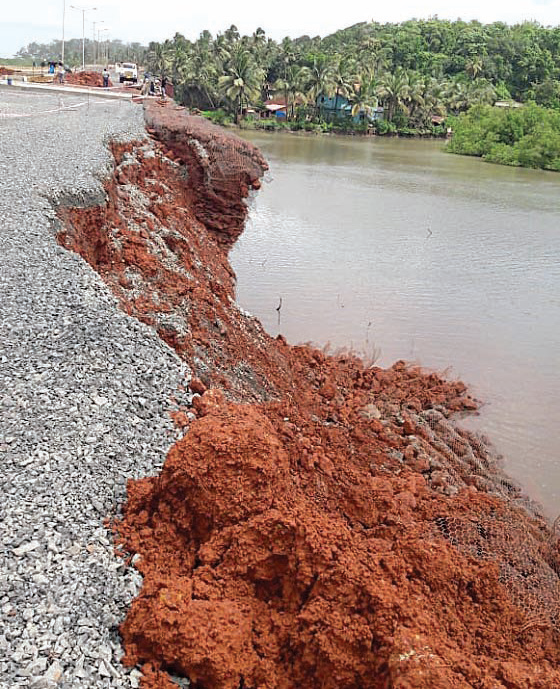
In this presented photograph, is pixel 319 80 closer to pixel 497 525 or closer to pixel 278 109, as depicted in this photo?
pixel 278 109

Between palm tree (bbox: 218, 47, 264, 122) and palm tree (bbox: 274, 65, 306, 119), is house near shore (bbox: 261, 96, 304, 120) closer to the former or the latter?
palm tree (bbox: 274, 65, 306, 119)

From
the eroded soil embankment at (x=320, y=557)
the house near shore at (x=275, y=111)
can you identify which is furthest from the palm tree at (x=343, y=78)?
the eroded soil embankment at (x=320, y=557)

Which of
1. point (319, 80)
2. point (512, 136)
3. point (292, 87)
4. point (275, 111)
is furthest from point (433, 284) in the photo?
point (275, 111)

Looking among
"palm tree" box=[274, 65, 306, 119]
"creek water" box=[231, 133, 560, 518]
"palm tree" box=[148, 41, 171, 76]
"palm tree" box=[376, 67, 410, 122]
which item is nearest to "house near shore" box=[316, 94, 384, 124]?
"palm tree" box=[376, 67, 410, 122]

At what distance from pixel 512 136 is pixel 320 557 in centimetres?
6060

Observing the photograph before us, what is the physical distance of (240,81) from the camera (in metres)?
69.6

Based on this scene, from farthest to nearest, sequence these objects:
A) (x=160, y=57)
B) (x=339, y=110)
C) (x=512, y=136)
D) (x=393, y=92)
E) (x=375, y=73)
Answer: (x=160, y=57)
(x=375, y=73)
(x=339, y=110)
(x=393, y=92)
(x=512, y=136)

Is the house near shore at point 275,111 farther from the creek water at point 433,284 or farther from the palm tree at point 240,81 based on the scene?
the creek water at point 433,284

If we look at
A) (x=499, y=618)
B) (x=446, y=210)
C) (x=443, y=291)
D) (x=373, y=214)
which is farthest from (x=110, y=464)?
(x=446, y=210)

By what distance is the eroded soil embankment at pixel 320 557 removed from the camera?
4488 mm

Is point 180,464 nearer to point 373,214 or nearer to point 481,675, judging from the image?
point 481,675

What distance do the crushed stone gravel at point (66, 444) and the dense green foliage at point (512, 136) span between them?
49.3m

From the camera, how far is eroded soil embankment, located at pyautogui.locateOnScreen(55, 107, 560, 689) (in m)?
4.49

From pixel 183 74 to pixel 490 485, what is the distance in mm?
79811
